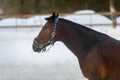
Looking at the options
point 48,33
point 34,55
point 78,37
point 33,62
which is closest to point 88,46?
point 78,37

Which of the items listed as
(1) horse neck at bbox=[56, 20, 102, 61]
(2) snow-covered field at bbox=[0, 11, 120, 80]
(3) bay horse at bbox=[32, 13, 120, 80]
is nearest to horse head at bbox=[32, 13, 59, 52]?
(3) bay horse at bbox=[32, 13, 120, 80]

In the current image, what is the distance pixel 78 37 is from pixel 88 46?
0.21 meters

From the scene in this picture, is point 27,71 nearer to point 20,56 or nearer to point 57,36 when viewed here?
point 20,56

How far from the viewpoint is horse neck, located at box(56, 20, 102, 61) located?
17.6 ft

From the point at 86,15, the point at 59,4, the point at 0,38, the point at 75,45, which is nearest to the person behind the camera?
the point at 75,45

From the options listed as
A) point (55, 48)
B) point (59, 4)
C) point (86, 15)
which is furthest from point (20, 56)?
point (59, 4)

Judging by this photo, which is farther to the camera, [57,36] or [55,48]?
[55,48]

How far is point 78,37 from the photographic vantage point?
5.46 m

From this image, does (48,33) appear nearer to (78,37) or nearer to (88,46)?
(78,37)

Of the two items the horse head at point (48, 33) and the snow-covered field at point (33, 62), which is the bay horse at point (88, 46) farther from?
the snow-covered field at point (33, 62)

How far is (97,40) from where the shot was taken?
17.5 ft

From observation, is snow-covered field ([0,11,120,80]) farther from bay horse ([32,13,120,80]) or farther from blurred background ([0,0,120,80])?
bay horse ([32,13,120,80])

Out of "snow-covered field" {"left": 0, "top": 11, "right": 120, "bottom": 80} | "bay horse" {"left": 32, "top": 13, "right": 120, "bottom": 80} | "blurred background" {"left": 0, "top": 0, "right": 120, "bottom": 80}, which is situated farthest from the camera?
"blurred background" {"left": 0, "top": 0, "right": 120, "bottom": 80}

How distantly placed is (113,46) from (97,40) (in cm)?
26
